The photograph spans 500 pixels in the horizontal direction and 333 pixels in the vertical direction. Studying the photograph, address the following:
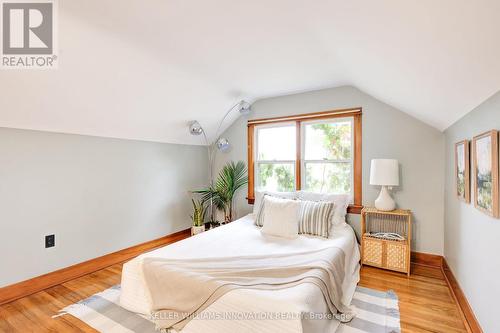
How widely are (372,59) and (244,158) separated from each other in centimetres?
256

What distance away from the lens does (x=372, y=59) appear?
1920 millimetres

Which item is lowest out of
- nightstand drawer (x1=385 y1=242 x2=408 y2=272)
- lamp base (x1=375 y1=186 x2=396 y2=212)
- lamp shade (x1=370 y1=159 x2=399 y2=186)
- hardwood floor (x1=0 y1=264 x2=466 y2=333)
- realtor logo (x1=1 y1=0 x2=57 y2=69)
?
hardwood floor (x1=0 y1=264 x2=466 y2=333)

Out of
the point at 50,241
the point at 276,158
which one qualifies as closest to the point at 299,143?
the point at 276,158

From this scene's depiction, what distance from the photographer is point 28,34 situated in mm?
1777

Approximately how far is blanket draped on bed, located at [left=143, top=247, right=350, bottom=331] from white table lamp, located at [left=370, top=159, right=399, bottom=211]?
1.24m

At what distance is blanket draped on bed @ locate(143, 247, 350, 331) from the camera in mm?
1623

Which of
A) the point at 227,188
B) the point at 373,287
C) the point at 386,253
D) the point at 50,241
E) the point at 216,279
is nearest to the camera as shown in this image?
the point at 216,279

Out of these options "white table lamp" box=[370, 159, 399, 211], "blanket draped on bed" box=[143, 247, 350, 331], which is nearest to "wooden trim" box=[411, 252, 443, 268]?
"white table lamp" box=[370, 159, 399, 211]

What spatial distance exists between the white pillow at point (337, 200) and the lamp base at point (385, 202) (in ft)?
Result: 1.20

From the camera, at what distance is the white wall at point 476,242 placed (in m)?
1.46

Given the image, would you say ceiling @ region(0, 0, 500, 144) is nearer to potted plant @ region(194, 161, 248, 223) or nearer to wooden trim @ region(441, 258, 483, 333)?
potted plant @ region(194, 161, 248, 223)

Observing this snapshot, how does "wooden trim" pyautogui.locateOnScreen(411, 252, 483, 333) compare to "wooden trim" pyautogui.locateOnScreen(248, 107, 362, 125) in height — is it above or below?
below

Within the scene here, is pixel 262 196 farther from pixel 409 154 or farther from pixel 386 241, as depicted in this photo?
pixel 409 154

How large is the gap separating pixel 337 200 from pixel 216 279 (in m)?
2.01
